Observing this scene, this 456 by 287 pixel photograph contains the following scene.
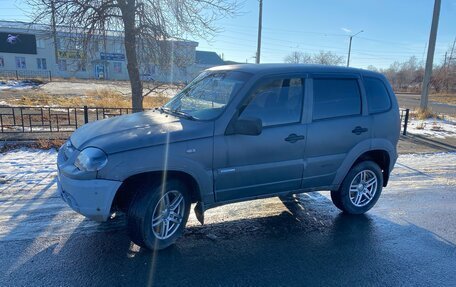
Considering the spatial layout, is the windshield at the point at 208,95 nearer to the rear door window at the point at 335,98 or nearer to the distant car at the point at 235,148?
the distant car at the point at 235,148

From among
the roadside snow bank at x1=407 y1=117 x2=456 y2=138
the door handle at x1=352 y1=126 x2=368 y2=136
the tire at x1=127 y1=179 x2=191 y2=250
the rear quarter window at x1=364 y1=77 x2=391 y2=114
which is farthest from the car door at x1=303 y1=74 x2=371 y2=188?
the roadside snow bank at x1=407 y1=117 x2=456 y2=138

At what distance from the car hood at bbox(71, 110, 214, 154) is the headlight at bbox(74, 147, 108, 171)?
0.20ft

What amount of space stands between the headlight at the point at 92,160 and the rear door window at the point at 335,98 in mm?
2555

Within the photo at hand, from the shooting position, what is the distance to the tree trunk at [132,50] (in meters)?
7.97

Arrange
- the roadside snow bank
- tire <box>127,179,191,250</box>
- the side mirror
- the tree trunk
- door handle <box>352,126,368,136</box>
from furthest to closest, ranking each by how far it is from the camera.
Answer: the roadside snow bank → the tree trunk → door handle <box>352,126,368,136</box> → the side mirror → tire <box>127,179,191,250</box>

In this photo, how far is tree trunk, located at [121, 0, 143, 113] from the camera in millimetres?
7973

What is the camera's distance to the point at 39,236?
3.64m

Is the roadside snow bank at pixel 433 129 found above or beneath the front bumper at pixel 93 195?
beneath

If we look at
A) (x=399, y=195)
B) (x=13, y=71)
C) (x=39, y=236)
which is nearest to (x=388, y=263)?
(x=399, y=195)

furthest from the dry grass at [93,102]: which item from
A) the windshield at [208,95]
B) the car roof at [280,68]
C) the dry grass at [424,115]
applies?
the dry grass at [424,115]

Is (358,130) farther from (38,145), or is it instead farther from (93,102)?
(93,102)

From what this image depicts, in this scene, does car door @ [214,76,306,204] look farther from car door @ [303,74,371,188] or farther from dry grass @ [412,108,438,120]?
dry grass @ [412,108,438,120]

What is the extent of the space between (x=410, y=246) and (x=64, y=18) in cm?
868

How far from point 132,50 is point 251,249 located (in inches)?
266
